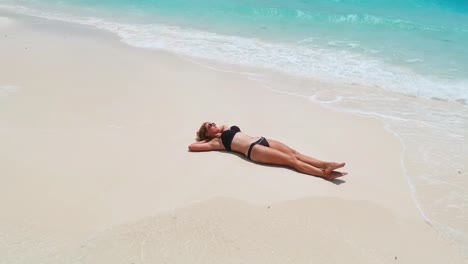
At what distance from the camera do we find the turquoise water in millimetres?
9688

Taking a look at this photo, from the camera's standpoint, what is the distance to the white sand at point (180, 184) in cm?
347

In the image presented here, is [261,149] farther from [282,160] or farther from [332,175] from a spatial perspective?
[332,175]

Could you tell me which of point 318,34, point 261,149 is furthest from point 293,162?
point 318,34

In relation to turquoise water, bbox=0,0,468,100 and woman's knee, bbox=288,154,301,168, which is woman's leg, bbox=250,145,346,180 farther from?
turquoise water, bbox=0,0,468,100

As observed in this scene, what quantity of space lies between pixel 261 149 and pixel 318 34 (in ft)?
30.6

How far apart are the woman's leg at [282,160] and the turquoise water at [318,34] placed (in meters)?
4.57

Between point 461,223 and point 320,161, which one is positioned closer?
point 461,223

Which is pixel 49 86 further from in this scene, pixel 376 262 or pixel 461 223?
pixel 461 223

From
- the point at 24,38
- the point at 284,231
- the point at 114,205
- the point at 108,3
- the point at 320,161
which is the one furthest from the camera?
the point at 108,3

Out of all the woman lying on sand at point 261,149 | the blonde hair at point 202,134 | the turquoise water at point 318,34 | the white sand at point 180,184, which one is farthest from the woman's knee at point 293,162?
the turquoise water at point 318,34

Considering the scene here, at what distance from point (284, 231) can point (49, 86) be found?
5.35 m

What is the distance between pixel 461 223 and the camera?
415 centimetres

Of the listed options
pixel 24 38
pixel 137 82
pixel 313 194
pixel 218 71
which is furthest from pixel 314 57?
pixel 24 38

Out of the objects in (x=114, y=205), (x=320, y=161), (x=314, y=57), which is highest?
(x=314, y=57)
